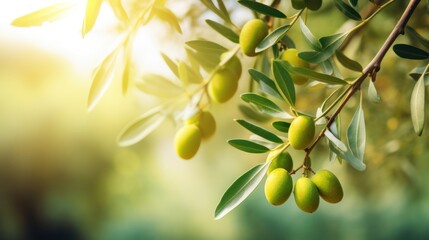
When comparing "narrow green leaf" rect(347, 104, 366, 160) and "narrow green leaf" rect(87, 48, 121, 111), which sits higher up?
"narrow green leaf" rect(87, 48, 121, 111)

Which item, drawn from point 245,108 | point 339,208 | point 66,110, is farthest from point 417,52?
point 66,110

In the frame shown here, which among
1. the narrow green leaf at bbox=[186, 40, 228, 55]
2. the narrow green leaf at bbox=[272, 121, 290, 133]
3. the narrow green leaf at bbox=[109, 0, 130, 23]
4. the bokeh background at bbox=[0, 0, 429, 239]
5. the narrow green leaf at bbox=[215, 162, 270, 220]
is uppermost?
the narrow green leaf at bbox=[109, 0, 130, 23]

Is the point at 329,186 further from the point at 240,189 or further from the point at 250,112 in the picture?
the point at 250,112

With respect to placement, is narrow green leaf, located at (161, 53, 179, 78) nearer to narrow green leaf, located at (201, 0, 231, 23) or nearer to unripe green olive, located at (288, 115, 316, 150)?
narrow green leaf, located at (201, 0, 231, 23)

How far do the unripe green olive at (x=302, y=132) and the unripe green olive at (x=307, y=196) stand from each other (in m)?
0.04

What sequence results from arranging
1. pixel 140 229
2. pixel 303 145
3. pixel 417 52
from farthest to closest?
pixel 140 229 → pixel 417 52 → pixel 303 145

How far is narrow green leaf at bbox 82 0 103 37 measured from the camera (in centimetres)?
51

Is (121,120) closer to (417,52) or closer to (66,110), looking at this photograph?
(66,110)

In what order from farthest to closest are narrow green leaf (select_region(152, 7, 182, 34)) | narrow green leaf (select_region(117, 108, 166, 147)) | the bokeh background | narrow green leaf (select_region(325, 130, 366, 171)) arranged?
1. the bokeh background
2. narrow green leaf (select_region(117, 108, 166, 147))
3. narrow green leaf (select_region(152, 7, 182, 34))
4. narrow green leaf (select_region(325, 130, 366, 171))

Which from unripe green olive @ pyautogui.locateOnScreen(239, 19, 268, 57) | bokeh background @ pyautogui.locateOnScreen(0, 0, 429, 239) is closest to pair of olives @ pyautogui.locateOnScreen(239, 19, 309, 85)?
unripe green olive @ pyautogui.locateOnScreen(239, 19, 268, 57)

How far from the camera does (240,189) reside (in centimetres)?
51

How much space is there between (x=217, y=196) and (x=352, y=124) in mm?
6230

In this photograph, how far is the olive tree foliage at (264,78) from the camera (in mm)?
502

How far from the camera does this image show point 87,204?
7.42 meters
